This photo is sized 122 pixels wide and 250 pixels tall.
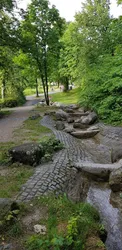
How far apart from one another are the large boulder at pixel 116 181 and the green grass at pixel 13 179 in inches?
82.0

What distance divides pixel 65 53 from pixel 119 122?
64.7ft

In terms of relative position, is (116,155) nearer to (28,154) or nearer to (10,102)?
(28,154)

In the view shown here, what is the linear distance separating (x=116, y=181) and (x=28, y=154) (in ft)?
8.18

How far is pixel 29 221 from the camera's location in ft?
13.0

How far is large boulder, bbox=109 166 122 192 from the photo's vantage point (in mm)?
5607

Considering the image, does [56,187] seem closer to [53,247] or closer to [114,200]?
[114,200]

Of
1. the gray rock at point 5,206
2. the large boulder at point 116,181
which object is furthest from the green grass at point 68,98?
the gray rock at point 5,206

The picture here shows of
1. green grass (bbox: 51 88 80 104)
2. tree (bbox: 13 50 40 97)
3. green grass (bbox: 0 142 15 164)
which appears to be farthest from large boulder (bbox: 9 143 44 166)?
green grass (bbox: 51 88 80 104)

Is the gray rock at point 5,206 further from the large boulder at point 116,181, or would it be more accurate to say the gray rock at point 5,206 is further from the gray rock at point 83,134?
the gray rock at point 83,134

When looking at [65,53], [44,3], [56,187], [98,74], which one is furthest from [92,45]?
[56,187]

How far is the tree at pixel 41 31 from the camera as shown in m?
17.3

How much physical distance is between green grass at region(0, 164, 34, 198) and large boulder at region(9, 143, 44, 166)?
20 centimetres

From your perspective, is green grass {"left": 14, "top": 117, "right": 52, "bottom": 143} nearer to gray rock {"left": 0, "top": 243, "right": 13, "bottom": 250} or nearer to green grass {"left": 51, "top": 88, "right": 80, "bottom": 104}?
gray rock {"left": 0, "top": 243, "right": 13, "bottom": 250}

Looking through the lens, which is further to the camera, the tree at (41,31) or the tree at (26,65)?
the tree at (26,65)
